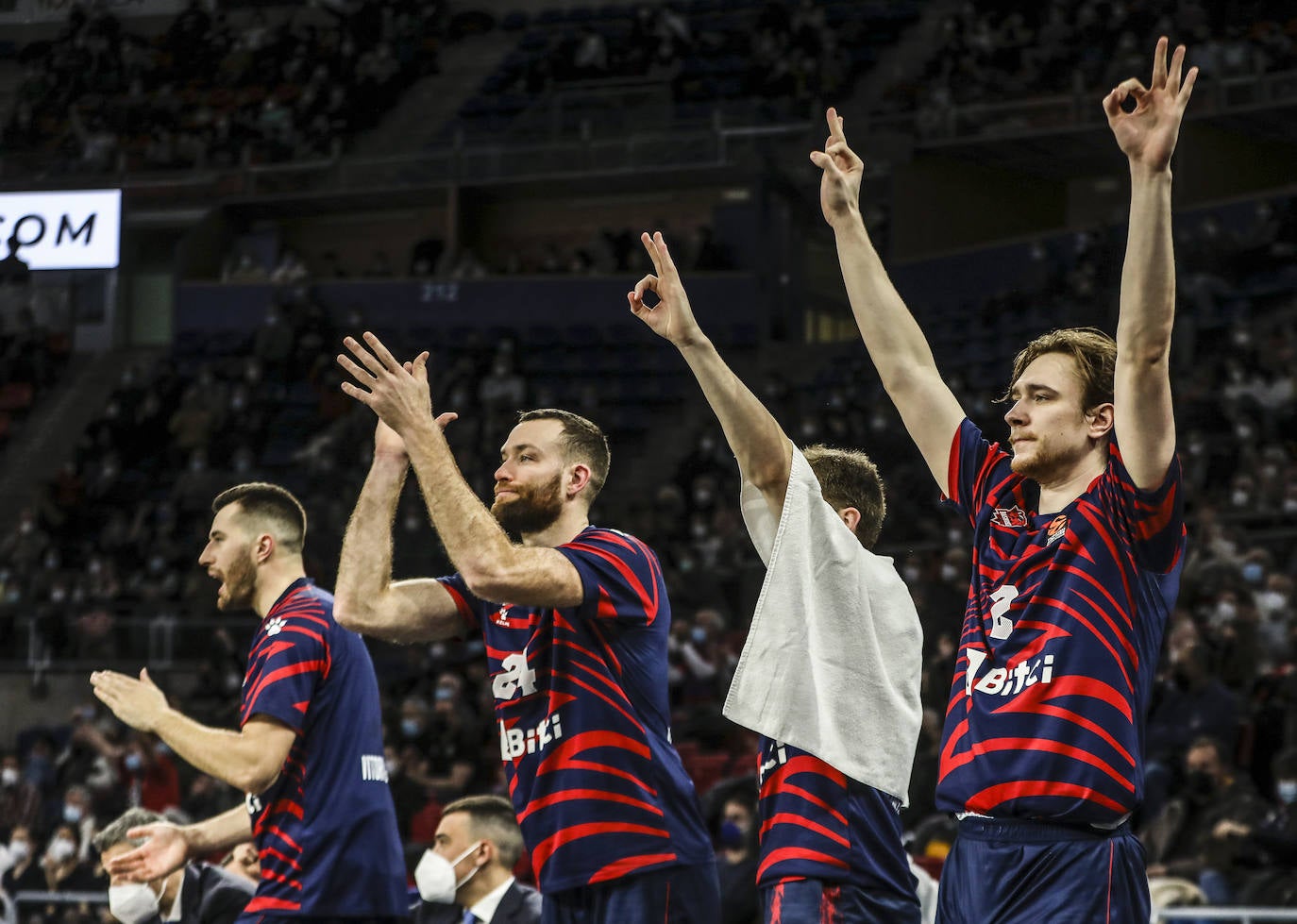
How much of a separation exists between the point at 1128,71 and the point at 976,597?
16.0 m

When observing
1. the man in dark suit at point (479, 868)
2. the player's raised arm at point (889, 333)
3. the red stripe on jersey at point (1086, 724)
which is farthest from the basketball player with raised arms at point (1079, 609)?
the man in dark suit at point (479, 868)

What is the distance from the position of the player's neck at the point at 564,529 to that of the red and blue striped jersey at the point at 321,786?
35.6 inches

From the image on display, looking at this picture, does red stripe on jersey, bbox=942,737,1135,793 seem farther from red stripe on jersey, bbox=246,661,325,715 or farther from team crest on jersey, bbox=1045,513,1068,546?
red stripe on jersey, bbox=246,661,325,715

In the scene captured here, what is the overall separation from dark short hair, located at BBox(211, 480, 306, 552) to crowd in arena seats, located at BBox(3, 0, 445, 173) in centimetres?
1918

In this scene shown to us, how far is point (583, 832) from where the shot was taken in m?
4.01

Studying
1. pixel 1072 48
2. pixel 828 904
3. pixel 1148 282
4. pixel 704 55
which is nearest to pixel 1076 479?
pixel 1148 282

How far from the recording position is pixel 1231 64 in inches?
708

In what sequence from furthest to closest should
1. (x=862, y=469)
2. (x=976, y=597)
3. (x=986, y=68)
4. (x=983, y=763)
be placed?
(x=986, y=68) → (x=862, y=469) → (x=976, y=597) → (x=983, y=763)

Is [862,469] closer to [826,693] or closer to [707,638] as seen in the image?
[826,693]

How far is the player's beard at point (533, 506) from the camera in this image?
4.36 meters

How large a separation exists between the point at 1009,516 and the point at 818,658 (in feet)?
2.09

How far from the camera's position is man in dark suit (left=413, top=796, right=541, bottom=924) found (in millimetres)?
5781

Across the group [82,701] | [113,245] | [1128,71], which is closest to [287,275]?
[82,701]

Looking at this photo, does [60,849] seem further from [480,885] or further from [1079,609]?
[1079,609]
